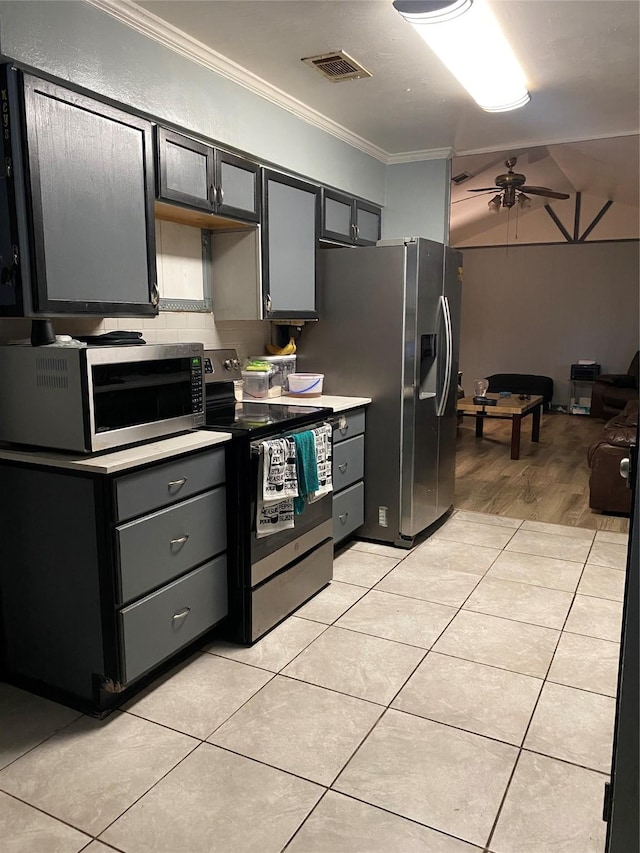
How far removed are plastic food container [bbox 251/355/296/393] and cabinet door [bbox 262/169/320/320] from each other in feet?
0.94

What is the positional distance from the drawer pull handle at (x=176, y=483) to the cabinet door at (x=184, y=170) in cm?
117

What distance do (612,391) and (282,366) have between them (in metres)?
6.01

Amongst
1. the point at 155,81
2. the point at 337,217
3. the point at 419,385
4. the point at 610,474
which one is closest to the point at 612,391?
the point at 610,474

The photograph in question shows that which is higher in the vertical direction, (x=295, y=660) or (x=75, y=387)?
(x=75, y=387)

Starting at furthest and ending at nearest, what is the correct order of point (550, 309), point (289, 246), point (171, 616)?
point (550, 309), point (289, 246), point (171, 616)

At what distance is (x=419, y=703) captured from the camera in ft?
7.50

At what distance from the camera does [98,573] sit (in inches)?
82.7

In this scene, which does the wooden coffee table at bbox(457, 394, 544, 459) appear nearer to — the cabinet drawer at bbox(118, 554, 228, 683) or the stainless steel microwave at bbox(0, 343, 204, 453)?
the cabinet drawer at bbox(118, 554, 228, 683)

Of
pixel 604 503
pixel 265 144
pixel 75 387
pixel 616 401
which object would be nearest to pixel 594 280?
pixel 616 401

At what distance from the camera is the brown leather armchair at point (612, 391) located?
26.9 ft

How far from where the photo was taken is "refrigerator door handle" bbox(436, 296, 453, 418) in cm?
391

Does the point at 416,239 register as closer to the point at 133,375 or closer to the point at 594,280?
the point at 133,375

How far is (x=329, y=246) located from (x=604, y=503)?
8.41ft

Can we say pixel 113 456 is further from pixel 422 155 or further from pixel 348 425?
pixel 422 155
